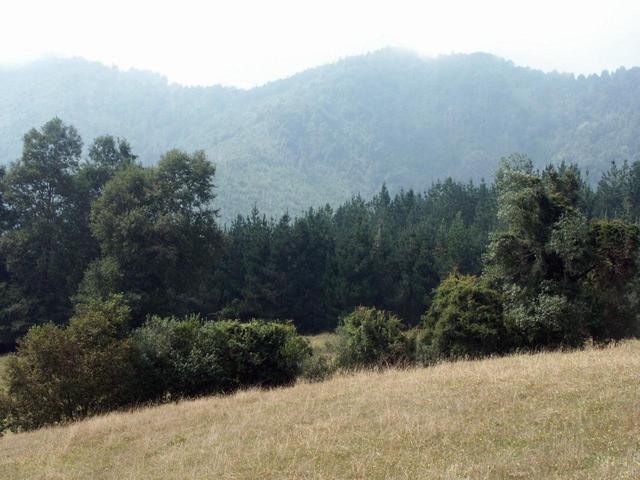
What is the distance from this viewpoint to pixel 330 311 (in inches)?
2611

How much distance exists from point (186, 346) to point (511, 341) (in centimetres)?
1556

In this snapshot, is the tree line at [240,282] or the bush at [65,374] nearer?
the bush at [65,374]

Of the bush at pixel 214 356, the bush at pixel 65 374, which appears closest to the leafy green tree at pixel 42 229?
the bush at pixel 214 356

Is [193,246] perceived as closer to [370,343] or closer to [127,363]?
[370,343]

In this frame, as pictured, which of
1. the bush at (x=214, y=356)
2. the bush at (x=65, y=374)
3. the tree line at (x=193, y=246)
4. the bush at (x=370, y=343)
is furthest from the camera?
the tree line at (x=193, y=246)

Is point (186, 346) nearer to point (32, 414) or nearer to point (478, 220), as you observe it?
point (32, 414)

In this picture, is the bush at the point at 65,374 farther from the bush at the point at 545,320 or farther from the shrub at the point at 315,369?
the bush at the point at 545,320

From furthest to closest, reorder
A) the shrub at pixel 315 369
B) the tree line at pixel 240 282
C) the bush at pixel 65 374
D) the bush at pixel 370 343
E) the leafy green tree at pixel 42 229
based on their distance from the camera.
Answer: the leafy green tree at pixel 42 229, the bush at pixel 370 343, the shrub at pixel 315 369, the tree line at pixel 240 282, the bush at pixel 65 374

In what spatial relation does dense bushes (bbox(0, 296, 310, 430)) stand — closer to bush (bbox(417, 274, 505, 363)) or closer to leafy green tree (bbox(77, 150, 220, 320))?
bush (bbox(417, 274, 505, 363))

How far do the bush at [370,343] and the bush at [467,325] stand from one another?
51.7 inches

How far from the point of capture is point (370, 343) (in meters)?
28.3

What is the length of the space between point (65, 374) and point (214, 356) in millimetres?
6048

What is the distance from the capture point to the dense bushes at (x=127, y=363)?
21.5 m

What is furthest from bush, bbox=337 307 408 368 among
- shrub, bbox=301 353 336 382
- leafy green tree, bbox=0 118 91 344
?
leafy green tree, bbox=0 118 91 344
